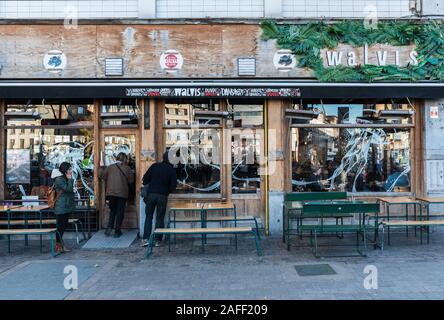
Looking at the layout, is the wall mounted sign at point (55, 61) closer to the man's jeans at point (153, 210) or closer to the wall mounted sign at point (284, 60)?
the man's jeans at point (153, 210)

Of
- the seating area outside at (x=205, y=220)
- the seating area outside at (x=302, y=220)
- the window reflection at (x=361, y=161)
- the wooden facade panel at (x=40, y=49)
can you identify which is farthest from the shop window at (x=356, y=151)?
the wooden facade panel at (x=40, y=49)

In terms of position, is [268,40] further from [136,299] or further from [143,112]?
[136,299]

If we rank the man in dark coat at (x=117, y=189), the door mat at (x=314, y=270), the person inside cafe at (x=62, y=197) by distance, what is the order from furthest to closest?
the man in dark coat at (x=117, y=189), the person inside cafe at (x=62, y=197), the door mat at (x=314, y=270)

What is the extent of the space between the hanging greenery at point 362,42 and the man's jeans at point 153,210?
166 inches

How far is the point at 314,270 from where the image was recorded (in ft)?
21.8

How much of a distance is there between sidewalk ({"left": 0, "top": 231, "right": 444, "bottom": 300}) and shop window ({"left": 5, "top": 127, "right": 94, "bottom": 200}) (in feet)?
5.95

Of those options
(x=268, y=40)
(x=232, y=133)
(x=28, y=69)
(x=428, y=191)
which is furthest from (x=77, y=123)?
(x=428, y=191)

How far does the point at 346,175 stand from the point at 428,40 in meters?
3.51

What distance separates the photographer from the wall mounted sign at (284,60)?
32.1 feet

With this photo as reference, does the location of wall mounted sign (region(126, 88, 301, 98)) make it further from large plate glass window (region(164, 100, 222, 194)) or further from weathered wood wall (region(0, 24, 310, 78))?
large plate glass window (region(164, 100, 222, 194))

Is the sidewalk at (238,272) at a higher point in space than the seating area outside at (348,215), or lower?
lower

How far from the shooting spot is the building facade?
9.68 m

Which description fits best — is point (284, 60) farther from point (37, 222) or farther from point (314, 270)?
point (37, 222)

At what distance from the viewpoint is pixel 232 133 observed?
1004 centimetres
